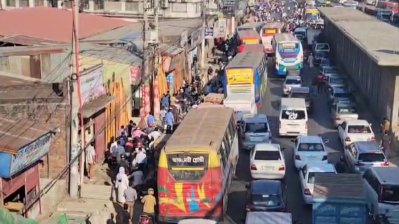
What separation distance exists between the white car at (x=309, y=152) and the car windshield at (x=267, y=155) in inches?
44.1

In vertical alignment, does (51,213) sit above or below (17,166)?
below

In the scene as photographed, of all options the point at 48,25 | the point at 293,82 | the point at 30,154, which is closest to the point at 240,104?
the point at 293,82

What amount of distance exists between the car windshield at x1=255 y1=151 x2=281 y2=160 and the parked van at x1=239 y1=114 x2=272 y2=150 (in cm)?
373

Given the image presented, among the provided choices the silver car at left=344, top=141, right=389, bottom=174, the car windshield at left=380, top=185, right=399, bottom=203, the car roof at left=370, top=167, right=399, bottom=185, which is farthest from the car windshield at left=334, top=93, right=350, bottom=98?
the car windshield at left=380, top=185, right=399, bottom=203

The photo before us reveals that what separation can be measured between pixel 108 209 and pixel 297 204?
19.1 feet

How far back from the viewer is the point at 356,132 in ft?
93.7

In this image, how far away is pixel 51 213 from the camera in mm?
19578

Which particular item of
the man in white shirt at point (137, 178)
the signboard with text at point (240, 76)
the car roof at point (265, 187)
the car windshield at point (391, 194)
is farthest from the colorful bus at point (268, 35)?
the car windshield at point (391, 194)

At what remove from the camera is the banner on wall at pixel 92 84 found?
74.5 ft

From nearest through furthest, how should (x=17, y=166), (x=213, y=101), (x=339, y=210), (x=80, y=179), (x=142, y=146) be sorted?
1. (x=17, y=166)
2. (x=339, y=210)
3. (x=80, y=179)
4. (x=142, y=146)
5. (x=213, y=101)

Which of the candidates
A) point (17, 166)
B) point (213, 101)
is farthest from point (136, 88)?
point (17, 166)

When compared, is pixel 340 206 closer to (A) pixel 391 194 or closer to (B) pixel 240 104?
(A) pixel 391 194

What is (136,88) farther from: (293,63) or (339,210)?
(293,63)

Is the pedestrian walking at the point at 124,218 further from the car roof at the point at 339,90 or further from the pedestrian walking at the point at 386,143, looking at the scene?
the car roof at the point at 339,90
